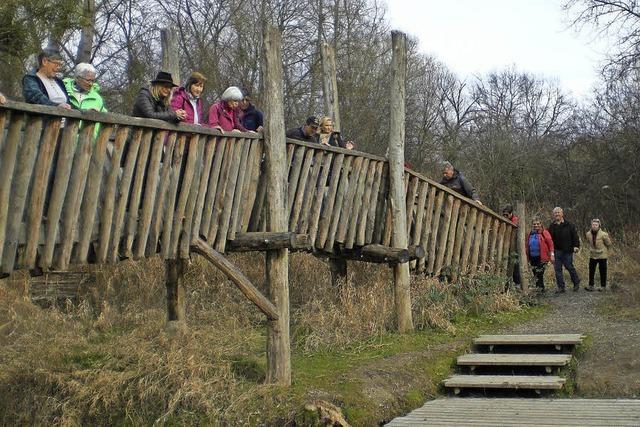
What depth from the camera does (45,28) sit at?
1191cm

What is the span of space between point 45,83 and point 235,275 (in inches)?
96.7

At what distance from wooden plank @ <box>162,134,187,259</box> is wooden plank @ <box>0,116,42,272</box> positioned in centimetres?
145

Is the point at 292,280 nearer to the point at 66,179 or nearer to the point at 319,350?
the point at 319,350

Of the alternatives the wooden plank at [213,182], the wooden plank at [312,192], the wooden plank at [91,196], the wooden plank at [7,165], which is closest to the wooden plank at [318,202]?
the wooden plank at [312,192]

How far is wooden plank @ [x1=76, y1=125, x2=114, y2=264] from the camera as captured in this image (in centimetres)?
626

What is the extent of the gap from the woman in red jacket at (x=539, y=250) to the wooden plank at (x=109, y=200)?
8.14 metres

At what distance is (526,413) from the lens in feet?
21.8

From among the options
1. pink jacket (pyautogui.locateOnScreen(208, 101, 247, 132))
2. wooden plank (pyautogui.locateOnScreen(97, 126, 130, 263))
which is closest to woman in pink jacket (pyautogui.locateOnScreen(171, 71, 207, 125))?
pink jacket (pyautogui.locateOnScreen(208, 101, 247, 132))

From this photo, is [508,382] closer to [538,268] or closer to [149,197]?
[149,197]

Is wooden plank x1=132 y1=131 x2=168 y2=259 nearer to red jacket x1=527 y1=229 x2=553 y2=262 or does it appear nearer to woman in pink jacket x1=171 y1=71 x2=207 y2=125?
woman in pink jacket x1=171 y1=71 x2=207 y2=125

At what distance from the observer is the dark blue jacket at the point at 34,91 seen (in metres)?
6.19

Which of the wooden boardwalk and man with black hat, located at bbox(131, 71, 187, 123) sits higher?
man with black hat, located at bbox(131, 71, 187, 123)

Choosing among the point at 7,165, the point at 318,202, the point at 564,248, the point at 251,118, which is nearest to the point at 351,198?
the point at 318,202

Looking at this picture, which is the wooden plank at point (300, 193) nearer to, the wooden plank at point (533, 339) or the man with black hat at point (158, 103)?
the man with black hat at point (158, 103)
